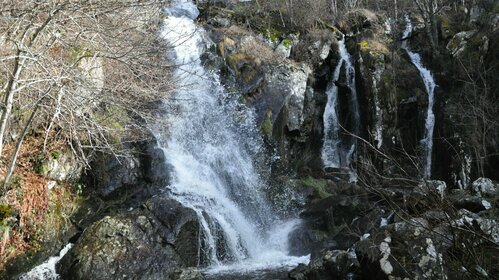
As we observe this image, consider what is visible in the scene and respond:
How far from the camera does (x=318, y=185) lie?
43.4 feet

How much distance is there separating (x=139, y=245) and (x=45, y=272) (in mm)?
1852

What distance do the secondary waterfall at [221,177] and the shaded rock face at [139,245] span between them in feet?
1.70

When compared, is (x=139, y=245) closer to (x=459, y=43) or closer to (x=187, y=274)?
(x=187, y=274)

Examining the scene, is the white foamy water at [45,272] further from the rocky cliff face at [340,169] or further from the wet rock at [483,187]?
the wet rock at [483,187]

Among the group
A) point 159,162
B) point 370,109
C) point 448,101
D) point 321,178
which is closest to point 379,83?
point 370,109

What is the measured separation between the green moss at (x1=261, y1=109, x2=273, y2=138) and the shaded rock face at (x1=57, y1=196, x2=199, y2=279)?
5.26 meters

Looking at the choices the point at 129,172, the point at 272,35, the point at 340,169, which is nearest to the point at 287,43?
the point at 272,35

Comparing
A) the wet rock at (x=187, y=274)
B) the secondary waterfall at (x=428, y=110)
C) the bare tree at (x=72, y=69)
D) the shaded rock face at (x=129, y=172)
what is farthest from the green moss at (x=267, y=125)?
the wet rock at (x=187, y=274)

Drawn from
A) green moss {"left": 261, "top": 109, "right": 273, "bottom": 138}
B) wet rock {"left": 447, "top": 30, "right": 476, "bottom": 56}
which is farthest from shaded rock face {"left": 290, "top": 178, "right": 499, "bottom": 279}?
wet rock {"left": 447, "top": 30, "right": 476, "bottom": 56}

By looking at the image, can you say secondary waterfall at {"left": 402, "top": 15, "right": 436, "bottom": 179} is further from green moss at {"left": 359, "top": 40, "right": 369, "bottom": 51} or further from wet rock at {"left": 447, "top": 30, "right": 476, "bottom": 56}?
green moss at {"left": 359, "top": 40, "right": 369, "bottom": 51}

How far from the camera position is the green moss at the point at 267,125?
14102 mm

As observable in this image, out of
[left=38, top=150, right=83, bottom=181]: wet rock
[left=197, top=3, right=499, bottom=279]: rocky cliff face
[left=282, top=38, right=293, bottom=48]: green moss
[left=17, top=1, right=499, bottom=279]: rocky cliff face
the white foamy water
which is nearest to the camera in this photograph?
[left=17, top=1, right=499, bottom=279]: rocky cliff face

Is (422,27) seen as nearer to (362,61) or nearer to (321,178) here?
(362,61)

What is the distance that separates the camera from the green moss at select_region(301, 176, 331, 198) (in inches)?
506
